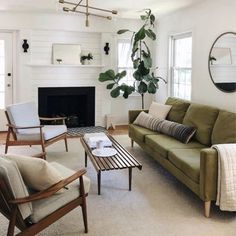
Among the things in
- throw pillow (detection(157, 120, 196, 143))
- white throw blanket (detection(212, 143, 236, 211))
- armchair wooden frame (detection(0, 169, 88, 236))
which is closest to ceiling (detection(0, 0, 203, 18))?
throw pillow (detection(157, 120, 196, 143))

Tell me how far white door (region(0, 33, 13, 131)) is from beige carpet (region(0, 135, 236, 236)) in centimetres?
323

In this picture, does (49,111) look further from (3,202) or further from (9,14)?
(3,202)

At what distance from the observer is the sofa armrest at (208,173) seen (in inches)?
112

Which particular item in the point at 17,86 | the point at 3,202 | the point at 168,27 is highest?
the point at 168,27

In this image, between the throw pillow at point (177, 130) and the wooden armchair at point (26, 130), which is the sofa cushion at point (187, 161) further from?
the wooden armchair at point (26, 130)

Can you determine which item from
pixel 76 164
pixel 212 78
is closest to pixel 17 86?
pixel 76 164

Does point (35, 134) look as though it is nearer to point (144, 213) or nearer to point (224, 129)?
point (144, 213)

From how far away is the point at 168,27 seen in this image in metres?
6.42

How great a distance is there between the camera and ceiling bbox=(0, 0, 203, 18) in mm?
5211

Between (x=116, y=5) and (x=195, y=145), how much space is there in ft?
9.54

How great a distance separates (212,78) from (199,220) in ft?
8.26

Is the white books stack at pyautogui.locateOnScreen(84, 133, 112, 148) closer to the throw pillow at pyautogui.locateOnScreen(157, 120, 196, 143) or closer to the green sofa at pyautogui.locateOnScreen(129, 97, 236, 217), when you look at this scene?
the green sofa at pyautogui.locateOnScreen(129, 97, 236, 217)

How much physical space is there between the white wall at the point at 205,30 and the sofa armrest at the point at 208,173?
5.48 ft

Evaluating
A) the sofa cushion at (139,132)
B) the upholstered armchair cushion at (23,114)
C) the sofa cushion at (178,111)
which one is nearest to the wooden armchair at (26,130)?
the upholstered armchair cushion at (23,114)
